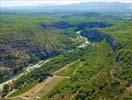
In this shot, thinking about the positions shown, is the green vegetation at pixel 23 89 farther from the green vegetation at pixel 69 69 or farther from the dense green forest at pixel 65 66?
the green vegetation at pixel 69 69

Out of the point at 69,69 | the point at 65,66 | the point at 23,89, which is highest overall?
the point at 69,69

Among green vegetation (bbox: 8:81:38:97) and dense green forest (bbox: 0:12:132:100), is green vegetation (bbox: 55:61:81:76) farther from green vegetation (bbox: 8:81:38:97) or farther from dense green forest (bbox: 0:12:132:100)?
green vegetation (bbox: 8:81:38:97)

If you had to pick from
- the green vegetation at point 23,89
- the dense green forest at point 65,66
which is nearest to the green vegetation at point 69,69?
the dense green forest at point 65,66

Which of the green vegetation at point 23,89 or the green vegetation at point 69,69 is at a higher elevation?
the green vegetation at point 69,69

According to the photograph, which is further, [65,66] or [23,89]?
[65,66]

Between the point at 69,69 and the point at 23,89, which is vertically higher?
the point at 69,69

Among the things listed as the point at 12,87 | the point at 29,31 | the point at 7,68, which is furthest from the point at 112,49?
the point at 29,31

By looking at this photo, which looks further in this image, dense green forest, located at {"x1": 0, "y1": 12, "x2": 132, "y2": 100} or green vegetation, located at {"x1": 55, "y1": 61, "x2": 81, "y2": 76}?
green vegetation, located at {"x1": 55, "y1": 61, "x2": 81, "y2": 76}

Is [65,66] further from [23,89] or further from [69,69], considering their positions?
[23,89]

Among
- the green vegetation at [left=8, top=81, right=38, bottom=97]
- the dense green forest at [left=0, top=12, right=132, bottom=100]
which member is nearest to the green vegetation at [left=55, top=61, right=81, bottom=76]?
the dense green forest at [left=0, top=12, right=132, bottom=100]

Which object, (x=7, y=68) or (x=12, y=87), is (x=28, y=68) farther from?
(x=12, y=87)

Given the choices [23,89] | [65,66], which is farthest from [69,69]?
[23,89]
